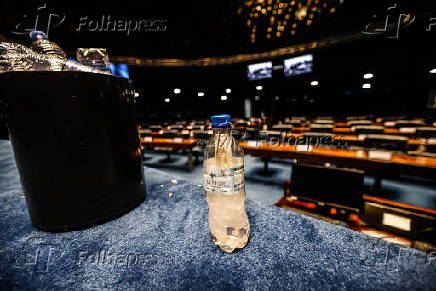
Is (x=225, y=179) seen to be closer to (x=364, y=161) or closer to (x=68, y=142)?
(x=68, y=142)

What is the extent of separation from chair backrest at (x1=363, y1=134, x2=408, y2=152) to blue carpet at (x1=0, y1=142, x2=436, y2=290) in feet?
11.5

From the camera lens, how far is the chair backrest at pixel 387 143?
9.52 ft

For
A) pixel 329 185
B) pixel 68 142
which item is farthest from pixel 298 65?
pixel 68 142

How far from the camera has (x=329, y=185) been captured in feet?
6.62

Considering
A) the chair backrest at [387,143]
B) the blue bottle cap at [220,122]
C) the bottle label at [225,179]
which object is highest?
the blue bottle cap at [220,122]

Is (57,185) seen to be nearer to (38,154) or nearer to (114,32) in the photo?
(38,154)

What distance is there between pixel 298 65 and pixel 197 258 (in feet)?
41.0

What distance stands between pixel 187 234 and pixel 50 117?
508 mm

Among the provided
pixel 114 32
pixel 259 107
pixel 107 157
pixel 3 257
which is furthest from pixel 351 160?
pixel 259 107

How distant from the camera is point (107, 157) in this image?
578 millimetres

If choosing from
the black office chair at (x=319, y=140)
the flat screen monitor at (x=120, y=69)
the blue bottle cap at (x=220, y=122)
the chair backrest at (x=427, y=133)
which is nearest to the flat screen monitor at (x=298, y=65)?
the chair backrest at (x=427, y=133)

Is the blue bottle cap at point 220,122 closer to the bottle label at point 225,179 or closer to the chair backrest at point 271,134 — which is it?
the bottle label at point 225,179

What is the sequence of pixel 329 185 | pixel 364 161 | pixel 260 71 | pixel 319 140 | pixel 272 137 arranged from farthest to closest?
pixel 260 71
pixel 272 137
pixel 319 140
pixel 364 161
pixel 329 185

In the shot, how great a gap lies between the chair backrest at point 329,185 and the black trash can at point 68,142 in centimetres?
208
